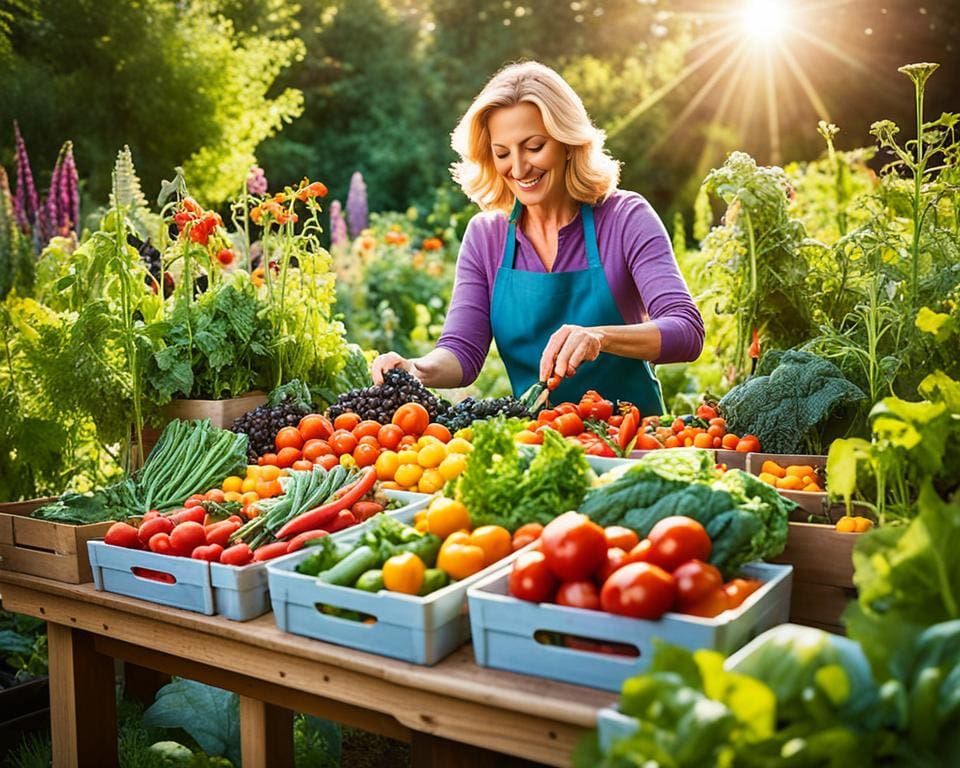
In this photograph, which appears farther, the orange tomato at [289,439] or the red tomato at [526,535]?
the orange tomato at [289,439]

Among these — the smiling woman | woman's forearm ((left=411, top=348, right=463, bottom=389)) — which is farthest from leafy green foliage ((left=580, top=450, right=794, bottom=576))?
woman's forearm ((left=411, top=348, right=463, bottom=389))

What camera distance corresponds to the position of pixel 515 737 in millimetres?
1645

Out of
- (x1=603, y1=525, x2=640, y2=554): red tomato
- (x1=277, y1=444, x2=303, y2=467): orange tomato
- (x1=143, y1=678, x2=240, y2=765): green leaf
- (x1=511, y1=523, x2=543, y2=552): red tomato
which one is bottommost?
(x1=143, y1=678, x2=240, y2=765): green leaf

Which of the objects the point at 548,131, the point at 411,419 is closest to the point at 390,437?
the point at 411,419

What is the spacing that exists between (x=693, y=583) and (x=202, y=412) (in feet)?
6.71

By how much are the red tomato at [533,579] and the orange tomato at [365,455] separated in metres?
1.04

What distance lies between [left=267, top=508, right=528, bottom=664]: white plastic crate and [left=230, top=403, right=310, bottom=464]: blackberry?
1069 millimetres

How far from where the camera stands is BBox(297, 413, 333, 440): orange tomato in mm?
Result: 2877

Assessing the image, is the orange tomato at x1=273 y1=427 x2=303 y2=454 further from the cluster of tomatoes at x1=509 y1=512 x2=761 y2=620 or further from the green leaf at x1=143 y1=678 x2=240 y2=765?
the cluster of tomatoes at x1=509 y1=512 x2=761 y2=620

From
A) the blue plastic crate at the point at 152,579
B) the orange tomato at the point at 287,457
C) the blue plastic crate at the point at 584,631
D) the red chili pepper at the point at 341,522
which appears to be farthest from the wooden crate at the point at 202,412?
the blue plastic crate at the point at 584,631

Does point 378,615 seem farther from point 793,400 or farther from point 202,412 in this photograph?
point 202,412

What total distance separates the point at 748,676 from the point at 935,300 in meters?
1.93

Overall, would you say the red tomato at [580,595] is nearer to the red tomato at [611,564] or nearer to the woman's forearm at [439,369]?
the red tomato at [611,564]

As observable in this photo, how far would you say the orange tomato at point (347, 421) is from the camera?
2914mm
